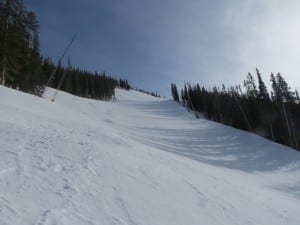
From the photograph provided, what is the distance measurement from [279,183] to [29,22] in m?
28.0

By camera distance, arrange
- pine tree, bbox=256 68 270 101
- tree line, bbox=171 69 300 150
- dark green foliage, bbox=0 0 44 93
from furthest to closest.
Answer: pine tree, bbox=256 68 270 101 → tree line, bbox=171 69 300 150 → dark green foliage, bbox=0 0 44 93

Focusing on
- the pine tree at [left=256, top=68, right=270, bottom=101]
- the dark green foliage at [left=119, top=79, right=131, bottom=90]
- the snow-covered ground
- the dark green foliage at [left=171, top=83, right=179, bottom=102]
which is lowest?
the snow-covered ground

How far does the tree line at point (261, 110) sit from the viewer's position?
41.4m

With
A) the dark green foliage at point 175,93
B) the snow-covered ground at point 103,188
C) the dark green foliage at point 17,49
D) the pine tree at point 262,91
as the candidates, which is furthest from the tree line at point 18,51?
the dark green foliage at point 175,93

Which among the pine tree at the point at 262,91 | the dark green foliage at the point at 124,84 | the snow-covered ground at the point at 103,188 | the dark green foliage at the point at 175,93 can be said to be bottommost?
the snow-covered ground at the point at 103,188

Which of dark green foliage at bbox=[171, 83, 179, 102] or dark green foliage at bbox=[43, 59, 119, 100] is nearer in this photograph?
dark green foliage at bbox=[43, 59, 119, 100]

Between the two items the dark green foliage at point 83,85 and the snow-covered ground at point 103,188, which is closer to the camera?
the snow-covered ground at point 103,188

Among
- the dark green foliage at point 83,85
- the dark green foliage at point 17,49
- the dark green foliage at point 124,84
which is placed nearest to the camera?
the dark green foliage at point 17,49

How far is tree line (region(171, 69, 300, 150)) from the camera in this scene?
136 feet

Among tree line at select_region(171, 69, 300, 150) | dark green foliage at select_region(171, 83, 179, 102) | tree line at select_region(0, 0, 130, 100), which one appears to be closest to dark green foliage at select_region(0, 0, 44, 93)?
tree line at select_region(0, 0, 130, 100)

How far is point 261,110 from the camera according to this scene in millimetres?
44062

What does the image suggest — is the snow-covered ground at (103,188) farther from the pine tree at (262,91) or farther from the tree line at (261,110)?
the pine tree at (262,91)

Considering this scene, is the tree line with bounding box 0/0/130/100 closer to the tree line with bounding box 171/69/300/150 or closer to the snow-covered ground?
the snow-covered ground

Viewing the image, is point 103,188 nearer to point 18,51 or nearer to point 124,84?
point 18,51
